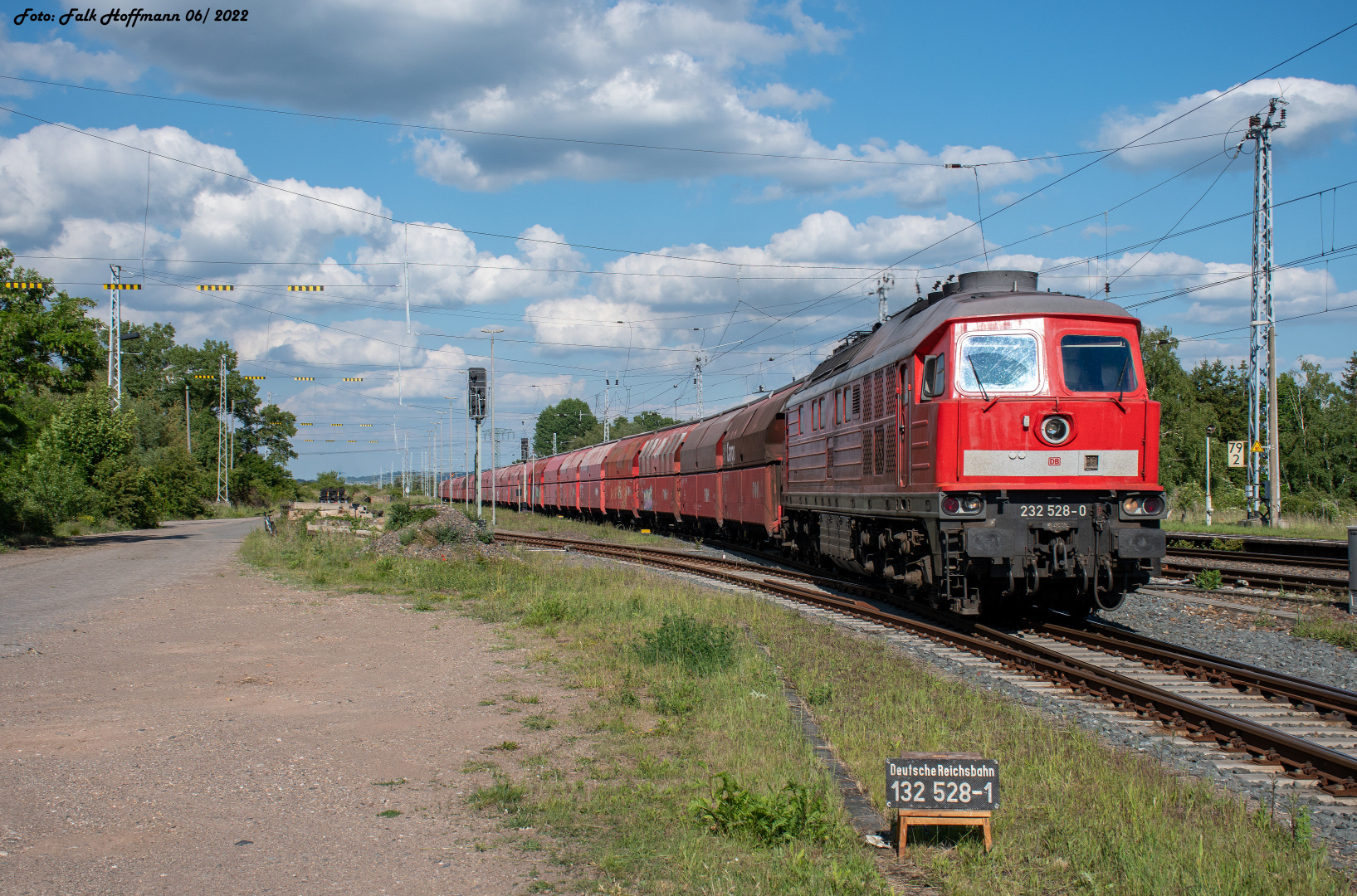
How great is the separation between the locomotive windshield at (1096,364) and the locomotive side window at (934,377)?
4.65 ft

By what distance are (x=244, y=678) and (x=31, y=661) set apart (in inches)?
122

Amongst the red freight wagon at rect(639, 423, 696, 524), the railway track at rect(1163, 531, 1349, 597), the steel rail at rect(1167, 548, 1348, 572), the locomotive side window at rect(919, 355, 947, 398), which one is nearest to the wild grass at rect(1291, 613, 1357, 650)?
the railway track at rect(1163, 531, 1349, 597)

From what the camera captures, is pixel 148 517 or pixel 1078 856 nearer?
pixel 1078 856

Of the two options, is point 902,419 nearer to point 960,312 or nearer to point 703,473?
point 960,312

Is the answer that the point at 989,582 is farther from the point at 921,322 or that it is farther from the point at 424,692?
the point at 424,692

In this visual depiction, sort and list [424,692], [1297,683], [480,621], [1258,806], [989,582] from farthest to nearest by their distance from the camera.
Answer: [480,621]
[989,582]
[424,692]
[1297,683]
[1258,806]

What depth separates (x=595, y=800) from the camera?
20.0 feet

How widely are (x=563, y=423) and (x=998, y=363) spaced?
152 m

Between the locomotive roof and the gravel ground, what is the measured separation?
4.15 metres

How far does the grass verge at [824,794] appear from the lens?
479 cm

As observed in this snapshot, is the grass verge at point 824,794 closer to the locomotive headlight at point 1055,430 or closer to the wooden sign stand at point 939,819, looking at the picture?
the wooden sign stand at point 939,819

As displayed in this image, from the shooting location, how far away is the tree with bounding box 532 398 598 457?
160750 millimetres

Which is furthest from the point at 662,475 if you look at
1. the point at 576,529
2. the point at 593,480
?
the point at 593,480

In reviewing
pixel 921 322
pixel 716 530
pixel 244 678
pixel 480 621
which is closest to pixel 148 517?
pixel 716 530
